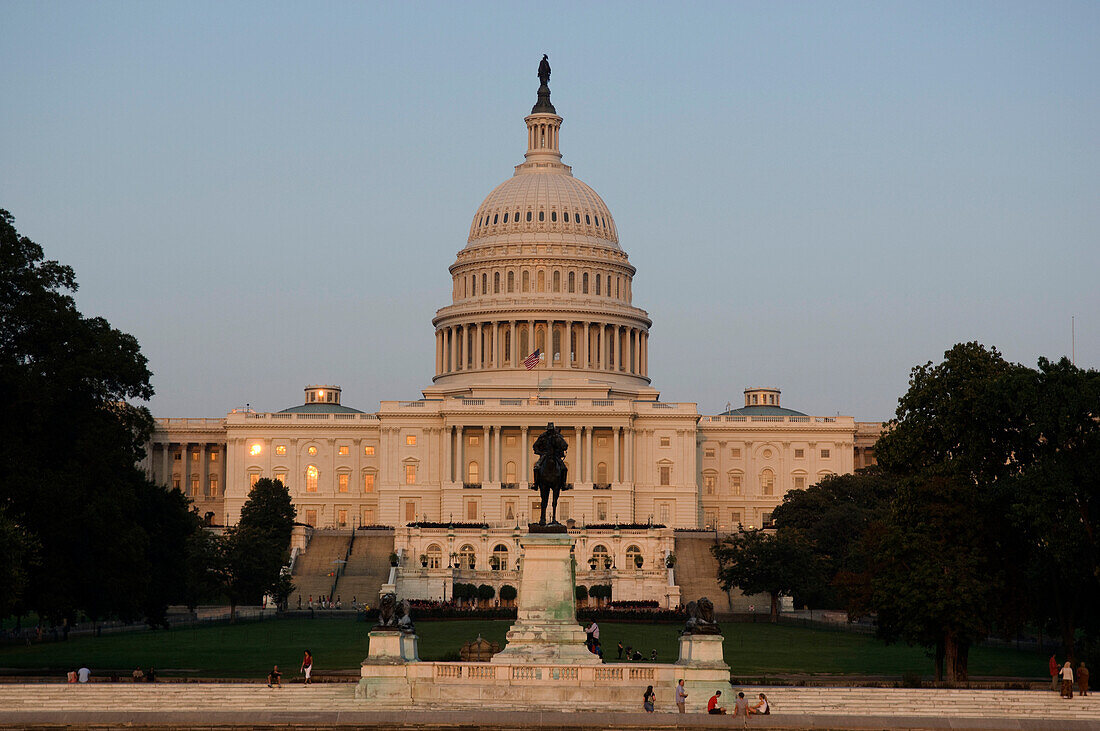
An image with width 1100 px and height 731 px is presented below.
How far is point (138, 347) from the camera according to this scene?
70000 mm

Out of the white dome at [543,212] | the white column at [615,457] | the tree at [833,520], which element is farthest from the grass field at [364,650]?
the white dome at [543,212]

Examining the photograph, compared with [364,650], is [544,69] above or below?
above

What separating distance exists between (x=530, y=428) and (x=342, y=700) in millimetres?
103679

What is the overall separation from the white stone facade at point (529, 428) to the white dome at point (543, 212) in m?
0.16

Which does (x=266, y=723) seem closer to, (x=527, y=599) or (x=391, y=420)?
(x=527, y=599)

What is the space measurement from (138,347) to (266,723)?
84.6 ft

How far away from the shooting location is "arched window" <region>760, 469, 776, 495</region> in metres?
162

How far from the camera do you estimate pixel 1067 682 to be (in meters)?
53.0

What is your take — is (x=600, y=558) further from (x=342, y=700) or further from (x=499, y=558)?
(x=342, y=700)

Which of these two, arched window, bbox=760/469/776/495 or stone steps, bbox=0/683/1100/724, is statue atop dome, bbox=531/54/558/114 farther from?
stone steps, bbox=0/683/1100/724

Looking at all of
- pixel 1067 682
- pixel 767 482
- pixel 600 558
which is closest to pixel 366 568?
pixel 600 558

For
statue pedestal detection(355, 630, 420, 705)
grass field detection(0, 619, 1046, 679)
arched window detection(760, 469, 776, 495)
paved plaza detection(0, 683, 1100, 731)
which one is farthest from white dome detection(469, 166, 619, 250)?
statue pedestal detection(355, 630, 420, 705)

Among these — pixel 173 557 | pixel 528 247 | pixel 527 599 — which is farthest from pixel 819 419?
pixel 527 599

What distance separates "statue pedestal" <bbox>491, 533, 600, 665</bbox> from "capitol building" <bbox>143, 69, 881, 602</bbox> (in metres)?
96.4
